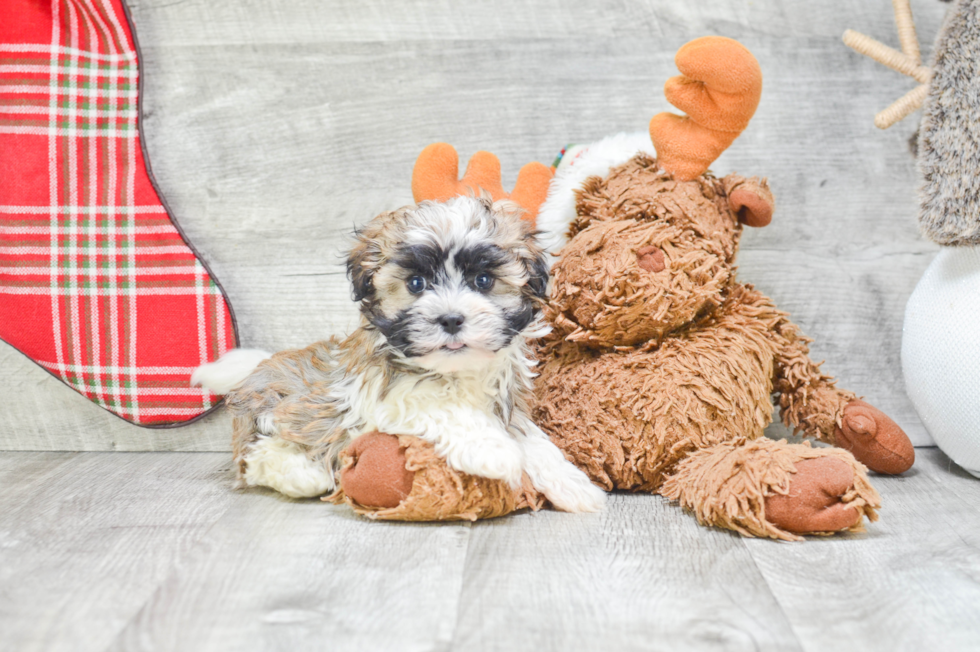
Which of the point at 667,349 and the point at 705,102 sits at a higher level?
the point at 705,102

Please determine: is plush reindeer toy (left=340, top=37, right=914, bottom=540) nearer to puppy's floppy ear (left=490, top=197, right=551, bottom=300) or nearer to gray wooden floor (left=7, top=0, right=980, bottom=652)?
puppy's floppy ear (left=490, top=197, right=551, bottom=300)

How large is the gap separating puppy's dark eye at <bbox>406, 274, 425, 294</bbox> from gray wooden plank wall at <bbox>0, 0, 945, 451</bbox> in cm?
68

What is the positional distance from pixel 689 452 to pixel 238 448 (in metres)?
0.90

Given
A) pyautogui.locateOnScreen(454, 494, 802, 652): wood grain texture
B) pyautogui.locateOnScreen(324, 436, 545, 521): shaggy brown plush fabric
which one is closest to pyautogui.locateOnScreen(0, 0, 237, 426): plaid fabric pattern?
pyautogui.locateOnScreen(324, 436, 545, 521): shaggy brown plush fabric

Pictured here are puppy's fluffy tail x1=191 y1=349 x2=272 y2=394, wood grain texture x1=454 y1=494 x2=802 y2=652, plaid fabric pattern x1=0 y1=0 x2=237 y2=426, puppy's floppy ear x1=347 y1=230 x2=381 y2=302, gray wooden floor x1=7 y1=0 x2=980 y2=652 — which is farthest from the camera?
gray wooden floor x1=7 y1=0 x2=980 y2=652

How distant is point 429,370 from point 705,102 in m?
0.75

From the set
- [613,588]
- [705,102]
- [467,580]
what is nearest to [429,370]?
[467,580]

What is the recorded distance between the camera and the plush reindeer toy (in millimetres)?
1504

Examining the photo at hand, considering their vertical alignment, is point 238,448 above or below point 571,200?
below

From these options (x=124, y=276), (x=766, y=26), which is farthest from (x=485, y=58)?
(x=124, y=276)

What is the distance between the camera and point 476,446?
1363mm

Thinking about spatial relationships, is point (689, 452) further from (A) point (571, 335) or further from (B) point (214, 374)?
(B) point (214, 374)

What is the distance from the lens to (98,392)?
191 cm

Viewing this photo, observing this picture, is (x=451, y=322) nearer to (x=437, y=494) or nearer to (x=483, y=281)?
(x=483, y=281)
